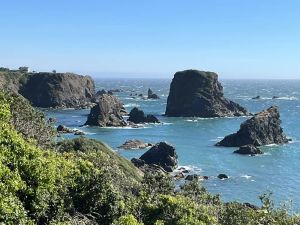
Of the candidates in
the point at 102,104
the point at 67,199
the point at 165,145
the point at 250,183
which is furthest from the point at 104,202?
the point at 102,104

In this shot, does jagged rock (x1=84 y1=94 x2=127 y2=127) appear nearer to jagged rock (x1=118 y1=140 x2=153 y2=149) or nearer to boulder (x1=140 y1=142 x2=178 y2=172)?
jagged rock (x1=118 y1=140 x2=153 y2=149)

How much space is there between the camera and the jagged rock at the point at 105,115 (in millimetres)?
181125

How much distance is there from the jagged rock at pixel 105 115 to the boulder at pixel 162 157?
2436 inches

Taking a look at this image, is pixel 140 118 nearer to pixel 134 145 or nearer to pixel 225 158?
pixel 134 145

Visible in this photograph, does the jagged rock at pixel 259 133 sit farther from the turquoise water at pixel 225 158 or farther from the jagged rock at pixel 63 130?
the jagged rock at pixel 63 130

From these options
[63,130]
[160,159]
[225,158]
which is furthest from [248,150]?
[63,130]

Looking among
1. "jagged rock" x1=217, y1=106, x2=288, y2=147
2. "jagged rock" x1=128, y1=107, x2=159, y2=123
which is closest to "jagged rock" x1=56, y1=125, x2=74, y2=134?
"jagged rock" x1=128, y1=107, x2=159, y2=123

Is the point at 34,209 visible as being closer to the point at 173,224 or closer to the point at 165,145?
the point at 173,224

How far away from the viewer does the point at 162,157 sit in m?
118

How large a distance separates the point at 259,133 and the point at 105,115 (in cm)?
6000

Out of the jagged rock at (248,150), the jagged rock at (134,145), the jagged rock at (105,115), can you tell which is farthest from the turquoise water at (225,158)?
the jagged rock at (105,115)

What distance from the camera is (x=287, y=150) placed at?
454 ft

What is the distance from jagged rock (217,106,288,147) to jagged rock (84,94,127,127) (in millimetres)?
50739

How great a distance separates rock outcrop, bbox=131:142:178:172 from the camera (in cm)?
11462
